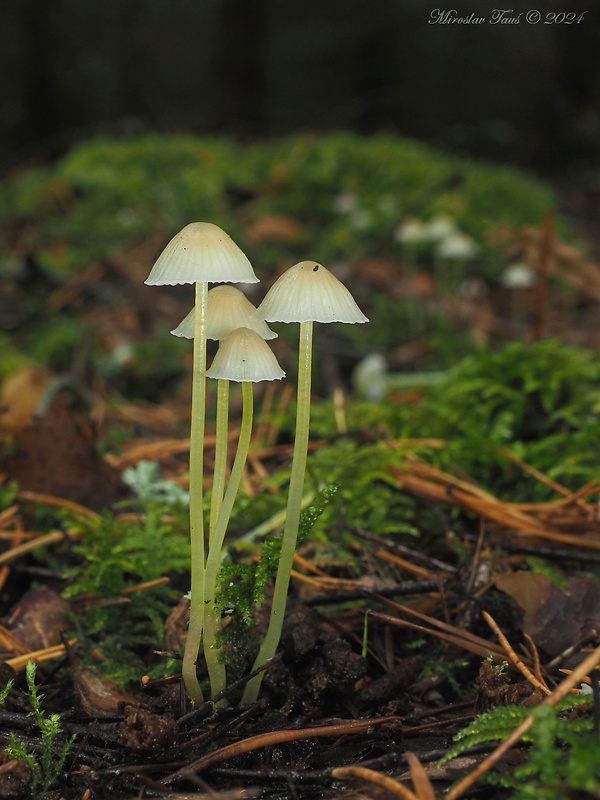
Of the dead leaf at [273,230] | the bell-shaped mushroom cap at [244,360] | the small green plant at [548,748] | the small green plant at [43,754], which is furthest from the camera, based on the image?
the dead leaf at [273,230]

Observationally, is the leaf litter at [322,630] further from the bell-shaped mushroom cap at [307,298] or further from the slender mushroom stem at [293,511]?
the bell-shaped mushroom cap at [307,298]

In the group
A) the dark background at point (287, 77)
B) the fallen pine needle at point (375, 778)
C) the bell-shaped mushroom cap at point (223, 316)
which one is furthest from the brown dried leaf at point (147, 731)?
the dark background at point (287, 77)

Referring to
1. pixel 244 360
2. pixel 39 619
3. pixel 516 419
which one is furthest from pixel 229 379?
pixel 516 419

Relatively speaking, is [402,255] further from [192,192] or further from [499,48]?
[499,48]

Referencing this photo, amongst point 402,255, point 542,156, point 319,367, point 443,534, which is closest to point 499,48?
point 542,156

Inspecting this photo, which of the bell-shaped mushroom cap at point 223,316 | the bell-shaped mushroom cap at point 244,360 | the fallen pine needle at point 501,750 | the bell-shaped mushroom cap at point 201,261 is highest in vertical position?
the bell-shaped mushroom cap at point 201,261

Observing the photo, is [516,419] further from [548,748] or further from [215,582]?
[548,748]
